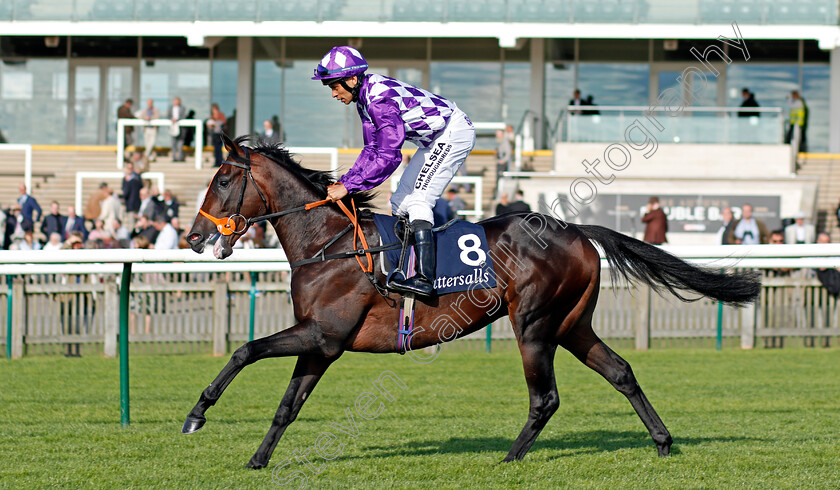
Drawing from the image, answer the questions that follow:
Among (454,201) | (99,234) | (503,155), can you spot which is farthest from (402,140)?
(503,155)

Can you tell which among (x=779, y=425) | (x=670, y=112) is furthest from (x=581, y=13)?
(x=779, y=425)

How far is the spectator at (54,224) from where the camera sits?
14219 mm

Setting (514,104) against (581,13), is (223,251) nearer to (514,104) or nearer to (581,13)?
(581,13)

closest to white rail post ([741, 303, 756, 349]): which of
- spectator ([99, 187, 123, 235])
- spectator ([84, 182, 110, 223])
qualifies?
Result: spectator ([99, 187, 123, 235])

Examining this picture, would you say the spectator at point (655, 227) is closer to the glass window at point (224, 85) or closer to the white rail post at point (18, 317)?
the white rail post at point (18, 317)

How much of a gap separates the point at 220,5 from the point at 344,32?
2683 mm

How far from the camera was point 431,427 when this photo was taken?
5914 millimetres

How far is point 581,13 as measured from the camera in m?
20.6

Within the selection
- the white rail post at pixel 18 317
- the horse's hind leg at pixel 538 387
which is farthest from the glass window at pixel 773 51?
the horse's hind leg at pixel 538 387

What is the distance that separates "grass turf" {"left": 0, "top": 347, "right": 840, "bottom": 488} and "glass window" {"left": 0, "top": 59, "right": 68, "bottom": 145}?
15.6 meters

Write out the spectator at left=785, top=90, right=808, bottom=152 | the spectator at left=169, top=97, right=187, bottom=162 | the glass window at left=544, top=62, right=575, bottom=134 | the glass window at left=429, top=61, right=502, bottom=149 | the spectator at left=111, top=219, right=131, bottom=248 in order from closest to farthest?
the spectator at left=111, top=219, right=131, bottom=248
the spectator at left=785, top=90, right=808, bottom=152
the spectator at left=169, top=97, right=187, bottom=162
the glass window at left=544, top=62, right=575, bottom=134
the glass window at left=429, top=61, right=502, bottom=149

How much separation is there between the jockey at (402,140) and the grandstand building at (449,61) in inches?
482

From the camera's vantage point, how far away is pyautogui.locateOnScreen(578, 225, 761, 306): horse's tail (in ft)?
17.4

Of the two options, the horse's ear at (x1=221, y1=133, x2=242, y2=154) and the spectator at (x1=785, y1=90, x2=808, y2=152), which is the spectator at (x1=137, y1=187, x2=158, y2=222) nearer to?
the horse's ear at (x1=221, y1=133, x2=242, y2=154)
